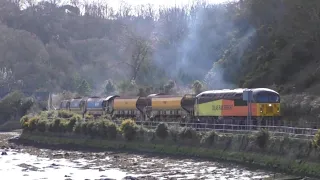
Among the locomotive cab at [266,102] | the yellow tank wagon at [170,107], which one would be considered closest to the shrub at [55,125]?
the yellow tank wagon at [170,107]

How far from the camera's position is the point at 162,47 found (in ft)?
427

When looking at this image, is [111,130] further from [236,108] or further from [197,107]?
[236,108]

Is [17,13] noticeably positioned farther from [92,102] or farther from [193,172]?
[193,172]

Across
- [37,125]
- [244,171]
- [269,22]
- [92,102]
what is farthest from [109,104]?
[244,171]

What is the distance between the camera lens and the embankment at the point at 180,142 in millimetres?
32875

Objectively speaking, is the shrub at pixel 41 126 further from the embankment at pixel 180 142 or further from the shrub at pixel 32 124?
the shrub at pixel 32 124

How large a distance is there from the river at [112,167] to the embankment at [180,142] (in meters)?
1.65

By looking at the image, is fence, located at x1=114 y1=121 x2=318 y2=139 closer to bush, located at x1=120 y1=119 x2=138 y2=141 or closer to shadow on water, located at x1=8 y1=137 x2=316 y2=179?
bush, located at x1=120 y1=119 x2=138 y2=141

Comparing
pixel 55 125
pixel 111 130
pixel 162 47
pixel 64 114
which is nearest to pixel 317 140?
pixel 111 130

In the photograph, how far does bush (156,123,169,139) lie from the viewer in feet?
154

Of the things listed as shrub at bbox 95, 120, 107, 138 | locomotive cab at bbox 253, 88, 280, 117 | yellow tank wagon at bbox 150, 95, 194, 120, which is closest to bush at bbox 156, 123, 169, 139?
locomotive cab at bbox 253, 88, 280, 117

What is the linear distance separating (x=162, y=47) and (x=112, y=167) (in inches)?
3654

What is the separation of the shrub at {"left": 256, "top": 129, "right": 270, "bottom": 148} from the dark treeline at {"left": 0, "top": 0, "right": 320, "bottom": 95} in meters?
20.3

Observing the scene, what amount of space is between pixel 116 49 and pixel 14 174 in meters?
133
